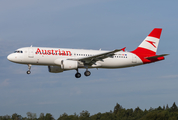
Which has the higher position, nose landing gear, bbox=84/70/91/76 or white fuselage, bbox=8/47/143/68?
white fuselage, bbox=8/47/143/68

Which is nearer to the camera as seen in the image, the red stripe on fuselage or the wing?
the wing

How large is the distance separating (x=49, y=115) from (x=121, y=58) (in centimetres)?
6678

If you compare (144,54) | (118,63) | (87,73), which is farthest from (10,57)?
(144,54)

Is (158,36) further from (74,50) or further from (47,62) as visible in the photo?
(47,62)

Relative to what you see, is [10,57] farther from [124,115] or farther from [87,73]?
[124,115]

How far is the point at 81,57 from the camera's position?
54469 mm

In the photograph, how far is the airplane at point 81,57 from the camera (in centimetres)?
5225

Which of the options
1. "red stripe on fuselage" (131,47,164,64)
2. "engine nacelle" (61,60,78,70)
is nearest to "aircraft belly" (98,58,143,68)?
"red stripe on fuselage" (131,47,164,64)

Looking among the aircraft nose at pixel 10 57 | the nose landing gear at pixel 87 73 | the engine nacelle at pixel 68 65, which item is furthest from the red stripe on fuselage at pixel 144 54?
the aircraft nose at pixel 10 57

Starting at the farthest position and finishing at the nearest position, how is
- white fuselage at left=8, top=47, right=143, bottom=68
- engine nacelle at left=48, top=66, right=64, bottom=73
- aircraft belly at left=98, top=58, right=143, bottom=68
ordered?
engine nacelle at left=48, top=66, right=64, bottom=73, aircraft belly at left=98, top=58, right=143, bottom=68, white fuselage at left=8, top=47, right=143, bottom=68

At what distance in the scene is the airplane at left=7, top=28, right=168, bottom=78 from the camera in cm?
5225

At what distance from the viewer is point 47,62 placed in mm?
52500

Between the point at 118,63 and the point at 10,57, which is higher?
the point at 10,57

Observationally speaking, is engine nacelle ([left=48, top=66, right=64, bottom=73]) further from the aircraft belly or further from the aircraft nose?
the aircraft nose
